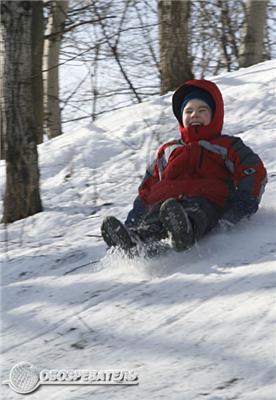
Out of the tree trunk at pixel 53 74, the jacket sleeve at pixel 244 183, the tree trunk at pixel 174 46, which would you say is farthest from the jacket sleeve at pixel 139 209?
the tree trunk at pixel 53 74

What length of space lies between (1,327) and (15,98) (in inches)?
108

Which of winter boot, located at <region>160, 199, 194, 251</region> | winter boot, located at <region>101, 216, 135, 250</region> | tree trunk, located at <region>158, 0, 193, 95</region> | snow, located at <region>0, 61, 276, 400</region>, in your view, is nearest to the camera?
snow, located at <region>0, 61, 276, 400</region>

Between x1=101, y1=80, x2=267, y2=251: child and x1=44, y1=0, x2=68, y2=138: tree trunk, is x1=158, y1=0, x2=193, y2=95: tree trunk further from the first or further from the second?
x1=101, y1=80, x2=267, y2=251: child

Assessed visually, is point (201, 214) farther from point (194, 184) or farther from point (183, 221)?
point (194, 184)

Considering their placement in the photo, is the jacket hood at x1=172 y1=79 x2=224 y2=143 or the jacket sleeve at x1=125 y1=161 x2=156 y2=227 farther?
the jacket hood at x1=172 y1=79 x2=224 y2=143

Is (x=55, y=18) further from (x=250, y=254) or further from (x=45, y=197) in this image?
(x=250, y=254)

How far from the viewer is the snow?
2.77m

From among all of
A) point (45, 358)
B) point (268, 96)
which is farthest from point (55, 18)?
point (45, 358)

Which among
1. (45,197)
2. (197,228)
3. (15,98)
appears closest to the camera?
(197,228)

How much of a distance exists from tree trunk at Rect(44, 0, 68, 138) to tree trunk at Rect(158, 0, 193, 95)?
2543 millimetres

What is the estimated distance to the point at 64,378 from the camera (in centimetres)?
292

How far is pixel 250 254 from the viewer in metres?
3.82

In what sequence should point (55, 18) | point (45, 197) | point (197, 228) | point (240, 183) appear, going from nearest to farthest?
point (197, 228), point (240, 183), point (45, 197), point (55, 18)

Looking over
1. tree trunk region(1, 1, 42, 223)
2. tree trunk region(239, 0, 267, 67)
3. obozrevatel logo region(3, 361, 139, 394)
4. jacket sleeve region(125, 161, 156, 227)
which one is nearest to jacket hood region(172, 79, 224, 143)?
jacket sleeve region(125, 161, 156, 227)
